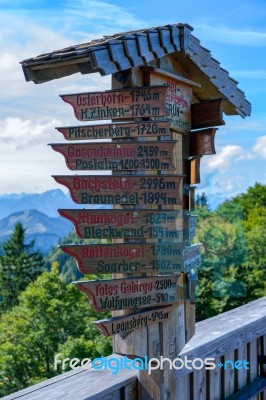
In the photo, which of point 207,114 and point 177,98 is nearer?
point 177,98

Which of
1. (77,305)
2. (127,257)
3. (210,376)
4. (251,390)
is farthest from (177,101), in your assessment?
(77,305)

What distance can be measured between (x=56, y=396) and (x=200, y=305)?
19.6m

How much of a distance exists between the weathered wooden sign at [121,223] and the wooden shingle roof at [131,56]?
62 cm

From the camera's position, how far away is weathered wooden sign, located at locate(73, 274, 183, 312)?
8.73 ft

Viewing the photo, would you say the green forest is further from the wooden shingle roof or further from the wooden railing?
the wooden shingle roof

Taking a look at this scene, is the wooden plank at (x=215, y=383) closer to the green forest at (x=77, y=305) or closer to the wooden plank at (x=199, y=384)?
the wooden plank at (x=199, y=384)

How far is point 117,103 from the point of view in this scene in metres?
2.79

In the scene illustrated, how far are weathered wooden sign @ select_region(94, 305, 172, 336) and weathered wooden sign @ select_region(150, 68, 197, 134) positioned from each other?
934mm

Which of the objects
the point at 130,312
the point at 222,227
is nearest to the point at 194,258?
the point at 130,312

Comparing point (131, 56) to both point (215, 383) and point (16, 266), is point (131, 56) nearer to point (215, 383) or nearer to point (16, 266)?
point (215, 383)

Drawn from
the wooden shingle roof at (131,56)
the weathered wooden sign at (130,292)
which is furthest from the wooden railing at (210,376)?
the wooden shingle roof at (131,56)

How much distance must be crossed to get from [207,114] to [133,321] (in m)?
1.25

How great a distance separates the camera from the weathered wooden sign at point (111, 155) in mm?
2721

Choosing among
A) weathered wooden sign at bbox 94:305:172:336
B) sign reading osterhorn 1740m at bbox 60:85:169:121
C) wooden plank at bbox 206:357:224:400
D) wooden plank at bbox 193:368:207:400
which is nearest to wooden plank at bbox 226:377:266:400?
wooden plank at bbox 206:357:224:400
